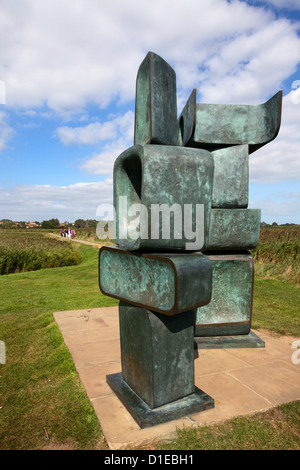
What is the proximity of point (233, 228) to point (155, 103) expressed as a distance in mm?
2056

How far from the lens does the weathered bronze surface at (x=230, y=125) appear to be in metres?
3.76

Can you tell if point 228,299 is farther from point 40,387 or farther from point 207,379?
point 40,387

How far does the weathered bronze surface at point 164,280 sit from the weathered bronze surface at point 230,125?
2.03m

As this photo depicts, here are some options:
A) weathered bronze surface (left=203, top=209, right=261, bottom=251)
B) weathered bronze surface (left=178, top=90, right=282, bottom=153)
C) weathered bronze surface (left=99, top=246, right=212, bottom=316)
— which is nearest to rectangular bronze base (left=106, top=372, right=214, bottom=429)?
weathered bronze surface (left=99, top=246, right=212, bottom=316)

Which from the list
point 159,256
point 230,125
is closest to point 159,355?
point 159,256

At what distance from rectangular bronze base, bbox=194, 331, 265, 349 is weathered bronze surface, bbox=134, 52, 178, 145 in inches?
99.3

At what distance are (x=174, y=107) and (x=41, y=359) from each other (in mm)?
3035

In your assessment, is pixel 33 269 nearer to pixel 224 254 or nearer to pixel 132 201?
pixel 224 254

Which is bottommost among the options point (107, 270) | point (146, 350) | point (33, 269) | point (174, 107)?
point (33, 269)

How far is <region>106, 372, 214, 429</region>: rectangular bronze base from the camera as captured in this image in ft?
7.26

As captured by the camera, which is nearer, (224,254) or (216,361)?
(216,361)

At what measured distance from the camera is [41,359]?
3496mm

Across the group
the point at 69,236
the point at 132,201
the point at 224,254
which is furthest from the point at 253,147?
the point at 69,236

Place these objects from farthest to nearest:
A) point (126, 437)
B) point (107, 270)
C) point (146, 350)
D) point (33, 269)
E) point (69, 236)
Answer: point (69, 236)
point (33, 269)
point (107, 270)
point (146, 350)
point (126, 437)
